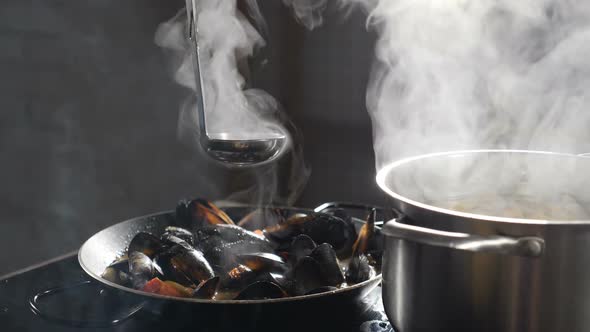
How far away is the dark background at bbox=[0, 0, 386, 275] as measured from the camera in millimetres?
1453

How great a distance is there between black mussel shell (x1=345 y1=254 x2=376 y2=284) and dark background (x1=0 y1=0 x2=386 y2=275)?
0.91 meters

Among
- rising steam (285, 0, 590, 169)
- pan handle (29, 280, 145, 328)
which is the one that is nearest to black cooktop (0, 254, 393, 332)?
pan handle (29, 280, 145, 328)

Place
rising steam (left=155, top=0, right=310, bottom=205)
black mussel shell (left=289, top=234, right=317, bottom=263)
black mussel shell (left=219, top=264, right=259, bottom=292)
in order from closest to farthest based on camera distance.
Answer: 1. black mussel shell (left=219, top=264, right=259, bottom=292)
2. black mussel shell (left=289, top=234, right=317, bottom=263)
3. rising steam (left=155, top=0, right=310, bottom=205)

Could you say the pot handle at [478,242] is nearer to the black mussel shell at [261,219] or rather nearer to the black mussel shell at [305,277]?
the black mussel shell at [305,277]

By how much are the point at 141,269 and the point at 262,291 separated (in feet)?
0.69

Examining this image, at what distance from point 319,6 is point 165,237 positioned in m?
1.69

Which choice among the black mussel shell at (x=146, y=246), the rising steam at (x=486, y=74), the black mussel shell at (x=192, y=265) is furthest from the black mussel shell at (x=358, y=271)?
the rising steam at (x=486, y=74)

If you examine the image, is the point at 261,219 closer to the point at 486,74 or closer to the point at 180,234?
the point at 180,234

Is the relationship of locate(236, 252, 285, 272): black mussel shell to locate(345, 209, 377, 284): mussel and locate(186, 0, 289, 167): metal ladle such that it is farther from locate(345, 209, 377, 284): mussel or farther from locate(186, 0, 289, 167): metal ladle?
locate(186, 0, 289, 167): metal ladle

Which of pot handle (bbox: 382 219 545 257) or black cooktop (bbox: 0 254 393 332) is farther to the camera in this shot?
black cooktop (bbox: 0 254 393 332)

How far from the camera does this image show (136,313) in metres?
0.87

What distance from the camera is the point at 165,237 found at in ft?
3.53

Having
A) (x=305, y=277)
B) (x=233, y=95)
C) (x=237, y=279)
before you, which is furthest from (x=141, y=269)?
(x=233, y=95)

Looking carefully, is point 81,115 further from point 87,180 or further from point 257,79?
point 257,79
